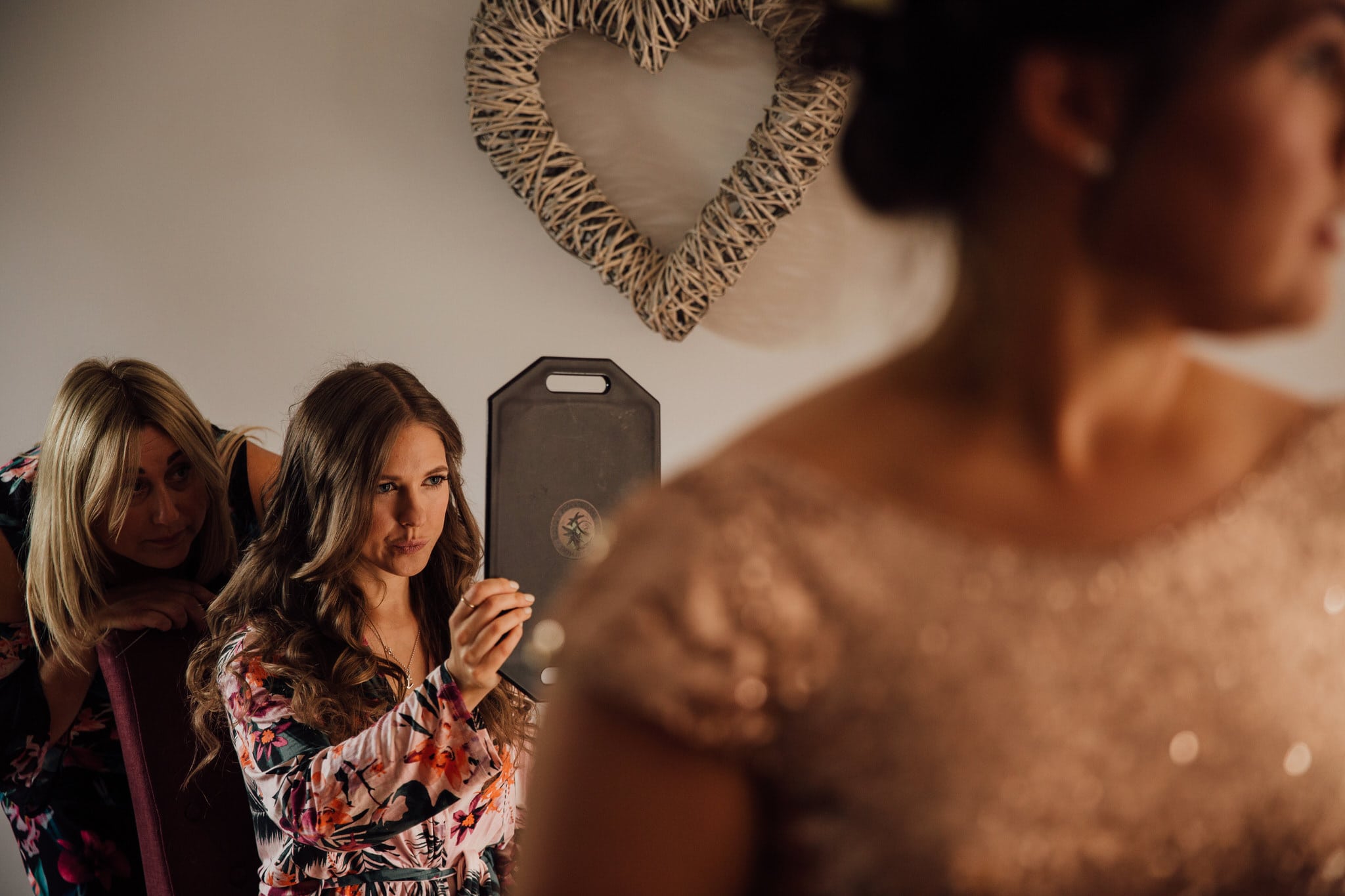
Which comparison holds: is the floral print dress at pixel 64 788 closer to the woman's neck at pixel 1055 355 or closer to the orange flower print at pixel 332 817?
the orange flower print at pixel 332 817

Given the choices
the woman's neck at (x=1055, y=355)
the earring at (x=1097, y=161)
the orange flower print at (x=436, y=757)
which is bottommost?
the orange flower print at (x=436, y=757)

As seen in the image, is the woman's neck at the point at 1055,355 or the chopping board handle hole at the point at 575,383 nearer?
the woman's neck at the point at 1055,355

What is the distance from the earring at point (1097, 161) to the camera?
316 millimetres

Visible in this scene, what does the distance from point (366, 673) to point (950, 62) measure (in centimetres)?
107

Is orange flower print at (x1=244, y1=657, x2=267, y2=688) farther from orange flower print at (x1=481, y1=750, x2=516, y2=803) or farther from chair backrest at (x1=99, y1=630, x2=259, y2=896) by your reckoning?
orange flower print at (x1=481, y1=750, x2=516, y2=803)

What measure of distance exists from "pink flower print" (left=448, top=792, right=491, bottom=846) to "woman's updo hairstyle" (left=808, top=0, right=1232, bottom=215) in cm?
105

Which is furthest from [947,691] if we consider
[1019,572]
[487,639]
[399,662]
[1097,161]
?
[399,662]

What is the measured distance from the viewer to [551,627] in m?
0.35

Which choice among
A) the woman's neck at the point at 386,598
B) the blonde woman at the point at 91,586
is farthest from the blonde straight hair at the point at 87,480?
the woman's neck at the point at 386,598

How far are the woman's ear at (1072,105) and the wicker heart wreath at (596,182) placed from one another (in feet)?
4.59

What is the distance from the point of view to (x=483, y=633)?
1049mm

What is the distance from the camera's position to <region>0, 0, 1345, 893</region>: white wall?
5.84ft

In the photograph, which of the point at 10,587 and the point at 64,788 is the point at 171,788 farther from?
the point at 10,587

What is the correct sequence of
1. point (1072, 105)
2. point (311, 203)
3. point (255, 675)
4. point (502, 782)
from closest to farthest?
point (1072, 105) → point (255, 675) → point (502, 782) → point (311, 203)
